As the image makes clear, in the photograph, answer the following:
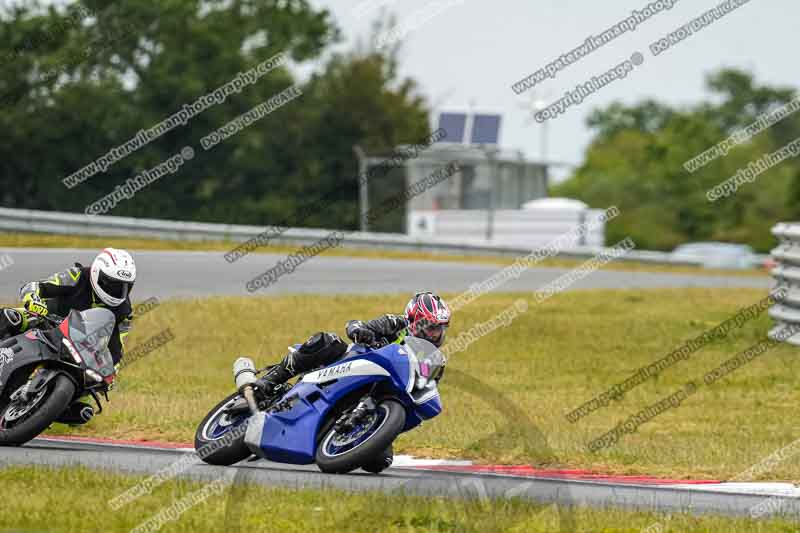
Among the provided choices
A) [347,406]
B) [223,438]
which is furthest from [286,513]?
[223,438]

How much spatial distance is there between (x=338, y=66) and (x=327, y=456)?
41949 millimetres

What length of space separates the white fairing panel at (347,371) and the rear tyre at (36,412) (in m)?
1.82

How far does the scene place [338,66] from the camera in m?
50.1

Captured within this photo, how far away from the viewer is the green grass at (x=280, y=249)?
22.8 meters

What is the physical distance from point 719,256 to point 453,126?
974cm

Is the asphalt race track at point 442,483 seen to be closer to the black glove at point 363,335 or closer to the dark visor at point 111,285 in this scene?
the black glove at point 363,335

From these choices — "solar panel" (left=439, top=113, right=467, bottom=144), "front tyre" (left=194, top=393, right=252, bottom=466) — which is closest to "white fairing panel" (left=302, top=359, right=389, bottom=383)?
"front tyre" (left=194, top=393, right=252, bottom=466)

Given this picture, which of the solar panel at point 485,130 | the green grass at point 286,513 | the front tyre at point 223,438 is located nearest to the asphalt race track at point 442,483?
the front tyre at point 223,438

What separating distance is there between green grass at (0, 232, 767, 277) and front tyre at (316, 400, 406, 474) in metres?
13.4

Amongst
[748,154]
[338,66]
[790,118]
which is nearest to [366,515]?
[338,66]

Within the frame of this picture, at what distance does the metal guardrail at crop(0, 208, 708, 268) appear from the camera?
A: 83.0ft

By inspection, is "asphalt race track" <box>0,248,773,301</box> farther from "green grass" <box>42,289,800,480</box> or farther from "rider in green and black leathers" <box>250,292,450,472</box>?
"rider in green and black leathers" <box>250,292,450,472</box>

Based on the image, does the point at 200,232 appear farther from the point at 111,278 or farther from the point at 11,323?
the point at 111,278

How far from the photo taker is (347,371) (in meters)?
9.37
